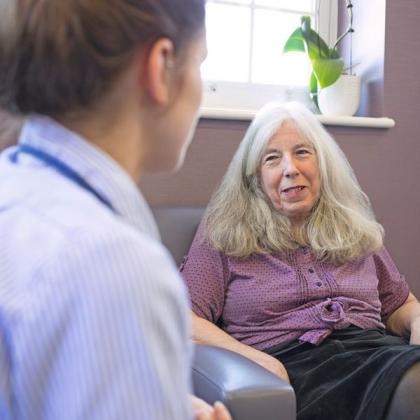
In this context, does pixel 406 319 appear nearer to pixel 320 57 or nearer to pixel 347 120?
pixel 347 120

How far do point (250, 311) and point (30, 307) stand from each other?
3.76 feet

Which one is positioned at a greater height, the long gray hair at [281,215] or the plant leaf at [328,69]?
the plant leaf at [328,69]

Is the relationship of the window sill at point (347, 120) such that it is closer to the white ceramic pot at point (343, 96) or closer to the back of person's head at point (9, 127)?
the white ceramic pot at point (343, 96)

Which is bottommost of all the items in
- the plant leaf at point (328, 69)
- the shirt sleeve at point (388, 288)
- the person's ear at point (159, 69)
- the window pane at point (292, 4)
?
the shirt sleeve at point (388, 288)

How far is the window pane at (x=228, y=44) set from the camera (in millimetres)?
2148

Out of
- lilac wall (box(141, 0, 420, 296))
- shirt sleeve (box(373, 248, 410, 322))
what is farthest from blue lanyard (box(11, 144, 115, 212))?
lilac wall (box(141, 0, 420, 296))

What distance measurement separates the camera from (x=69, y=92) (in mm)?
491

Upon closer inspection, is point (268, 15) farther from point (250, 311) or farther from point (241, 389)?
point (241, 389)

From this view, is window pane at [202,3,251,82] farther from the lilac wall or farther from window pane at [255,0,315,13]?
the lilac wall

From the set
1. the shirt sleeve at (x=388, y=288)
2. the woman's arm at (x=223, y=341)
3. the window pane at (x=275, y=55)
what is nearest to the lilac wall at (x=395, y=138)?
the window pane at (x=275, y=55)

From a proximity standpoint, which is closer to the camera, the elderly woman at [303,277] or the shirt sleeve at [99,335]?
the shirt sleeve at [99,335]

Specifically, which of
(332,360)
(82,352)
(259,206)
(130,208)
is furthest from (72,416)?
(259,206)

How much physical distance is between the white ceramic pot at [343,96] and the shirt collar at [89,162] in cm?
164

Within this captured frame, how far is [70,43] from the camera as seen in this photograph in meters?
0.47
